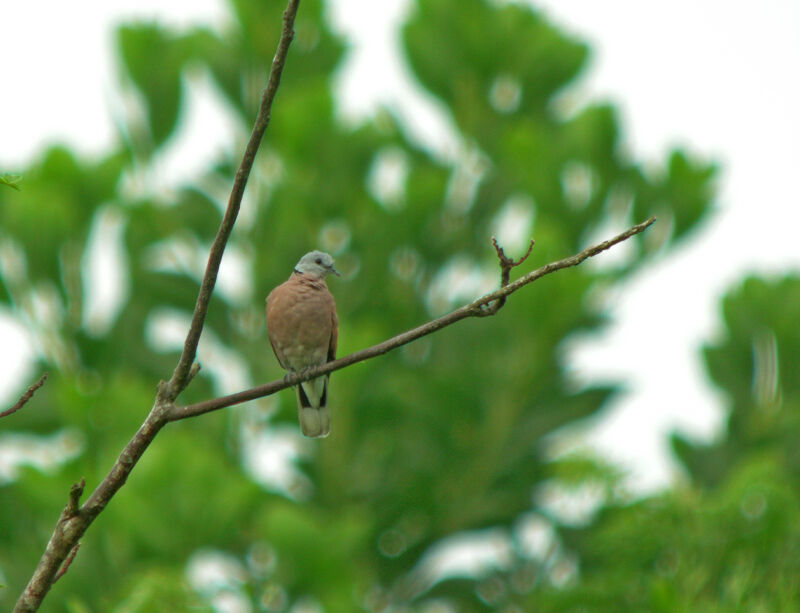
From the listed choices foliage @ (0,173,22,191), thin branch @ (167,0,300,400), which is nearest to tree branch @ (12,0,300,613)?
thin branch @ (167,0,300,400)

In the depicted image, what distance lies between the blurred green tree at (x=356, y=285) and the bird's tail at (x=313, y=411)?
10.6ft

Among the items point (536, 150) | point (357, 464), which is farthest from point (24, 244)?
point (536, 150)

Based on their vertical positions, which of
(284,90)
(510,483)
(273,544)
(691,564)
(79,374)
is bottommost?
(691,564)

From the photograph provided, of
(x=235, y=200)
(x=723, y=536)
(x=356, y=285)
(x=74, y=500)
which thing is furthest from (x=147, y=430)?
(x=356, y=285)

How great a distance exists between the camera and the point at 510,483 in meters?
10.7

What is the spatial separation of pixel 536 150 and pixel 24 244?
473cm

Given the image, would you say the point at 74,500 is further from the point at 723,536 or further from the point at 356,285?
the point at 356,285

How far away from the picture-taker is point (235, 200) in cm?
270

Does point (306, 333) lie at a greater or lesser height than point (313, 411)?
greater

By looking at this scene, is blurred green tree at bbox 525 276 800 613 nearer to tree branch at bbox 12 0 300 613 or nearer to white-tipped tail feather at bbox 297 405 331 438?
white-tipped tail feather at bbox 297 405 331 438

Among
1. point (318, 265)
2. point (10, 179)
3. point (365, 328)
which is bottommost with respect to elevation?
point (10, 179)

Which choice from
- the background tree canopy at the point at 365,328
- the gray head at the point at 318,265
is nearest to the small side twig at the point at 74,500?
the gray head at the point at 318,265

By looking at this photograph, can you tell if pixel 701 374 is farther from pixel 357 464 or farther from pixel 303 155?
pixel 303 155

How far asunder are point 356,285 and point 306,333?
5071mm
